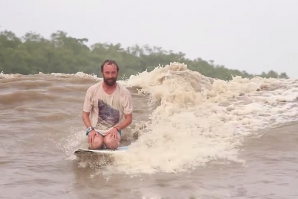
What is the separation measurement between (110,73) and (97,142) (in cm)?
75

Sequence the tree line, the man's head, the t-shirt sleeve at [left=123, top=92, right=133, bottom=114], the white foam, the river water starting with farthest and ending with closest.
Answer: the tree line
the white foam
the t-shirt sleeve at [left=123, top=92, right=133, bottom=114]
the man's head
the river water

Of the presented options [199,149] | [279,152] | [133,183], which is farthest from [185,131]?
[133,183]

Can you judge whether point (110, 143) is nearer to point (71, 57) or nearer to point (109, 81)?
point (109, 81)

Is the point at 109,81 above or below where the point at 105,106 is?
above

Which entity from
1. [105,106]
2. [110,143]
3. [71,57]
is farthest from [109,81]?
[71,57]

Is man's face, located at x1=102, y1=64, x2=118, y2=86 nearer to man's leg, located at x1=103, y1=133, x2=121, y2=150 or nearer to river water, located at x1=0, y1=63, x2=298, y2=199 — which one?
man's leg, located at x1=103, y1=133, x2=121, y2=150

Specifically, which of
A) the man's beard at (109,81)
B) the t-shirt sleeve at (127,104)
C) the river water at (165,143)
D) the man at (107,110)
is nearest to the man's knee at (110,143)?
the man at (107,110)

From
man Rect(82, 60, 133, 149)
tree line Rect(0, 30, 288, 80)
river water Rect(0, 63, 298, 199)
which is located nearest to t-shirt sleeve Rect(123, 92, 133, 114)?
man Rect(82, 60, 133, 149)

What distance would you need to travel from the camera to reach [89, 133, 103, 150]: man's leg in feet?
17.4

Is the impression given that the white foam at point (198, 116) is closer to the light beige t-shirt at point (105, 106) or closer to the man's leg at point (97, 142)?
the man's leg at point (97, 142)

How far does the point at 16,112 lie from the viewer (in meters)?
8.24

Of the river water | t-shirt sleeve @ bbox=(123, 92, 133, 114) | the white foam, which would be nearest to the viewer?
the river water

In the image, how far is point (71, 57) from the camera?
41938mm

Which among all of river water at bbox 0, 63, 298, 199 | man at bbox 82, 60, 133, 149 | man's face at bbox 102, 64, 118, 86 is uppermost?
man's face at bbox 102, 64, 118, 86
